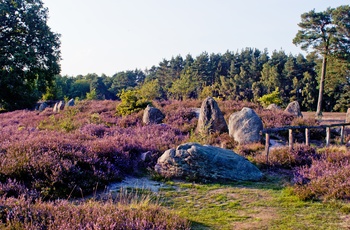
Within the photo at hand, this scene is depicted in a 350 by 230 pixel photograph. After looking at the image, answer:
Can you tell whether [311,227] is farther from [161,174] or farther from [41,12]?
[41,12]

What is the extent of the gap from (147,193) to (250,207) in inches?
87.6

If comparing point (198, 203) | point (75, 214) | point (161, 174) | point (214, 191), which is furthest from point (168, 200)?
point (75, 214)

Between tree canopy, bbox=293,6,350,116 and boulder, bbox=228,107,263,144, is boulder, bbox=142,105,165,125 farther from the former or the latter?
tree canopy, bbox=293,6,350,116

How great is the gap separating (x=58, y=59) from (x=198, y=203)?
28994 mm

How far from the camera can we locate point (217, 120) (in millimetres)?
14867

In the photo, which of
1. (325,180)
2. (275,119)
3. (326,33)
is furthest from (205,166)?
(326,33)

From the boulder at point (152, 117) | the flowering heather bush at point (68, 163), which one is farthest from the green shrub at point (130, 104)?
the flowering heather bush at point (68, 163)

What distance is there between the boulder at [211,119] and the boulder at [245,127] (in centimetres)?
83

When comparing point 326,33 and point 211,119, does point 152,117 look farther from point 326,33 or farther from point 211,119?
point 326,33

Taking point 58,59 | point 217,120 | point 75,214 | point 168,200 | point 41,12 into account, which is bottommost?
point 168,200

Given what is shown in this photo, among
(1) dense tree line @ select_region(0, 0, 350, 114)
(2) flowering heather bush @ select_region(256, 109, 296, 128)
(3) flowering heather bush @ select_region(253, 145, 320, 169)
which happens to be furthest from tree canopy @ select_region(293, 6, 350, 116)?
(3) flowering heather bush @ select_region(253, 145, 320, 169)

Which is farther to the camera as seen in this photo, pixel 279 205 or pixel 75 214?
pixel 279 205

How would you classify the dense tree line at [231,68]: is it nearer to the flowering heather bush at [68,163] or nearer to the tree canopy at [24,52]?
the tree canopy at [24,52]

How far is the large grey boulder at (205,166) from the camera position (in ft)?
26.8
